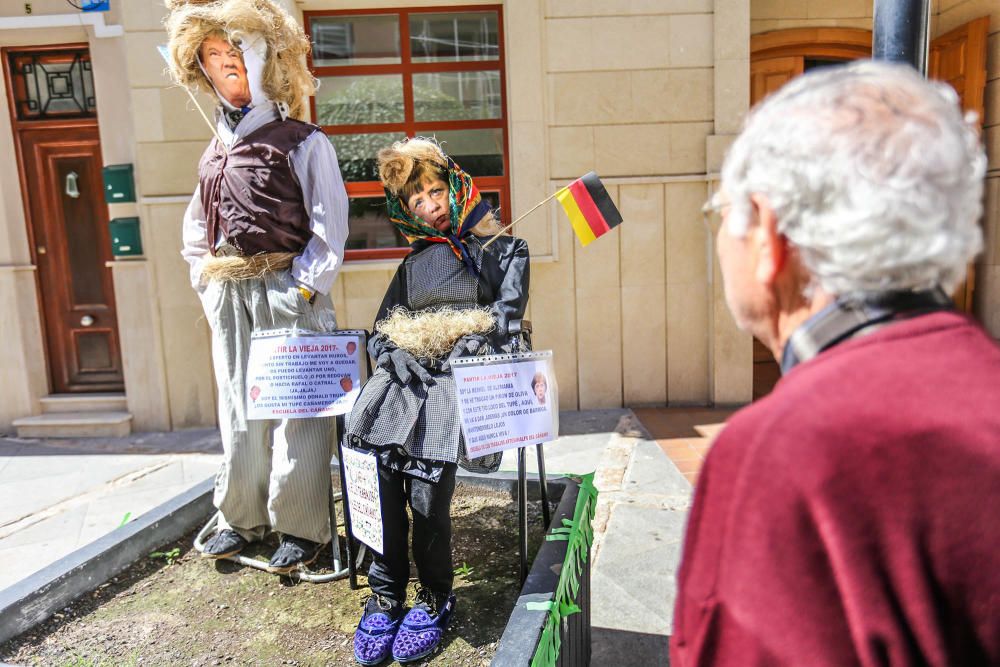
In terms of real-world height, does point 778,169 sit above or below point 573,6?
below

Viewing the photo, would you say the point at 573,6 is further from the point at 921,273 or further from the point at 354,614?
the point at 921,273

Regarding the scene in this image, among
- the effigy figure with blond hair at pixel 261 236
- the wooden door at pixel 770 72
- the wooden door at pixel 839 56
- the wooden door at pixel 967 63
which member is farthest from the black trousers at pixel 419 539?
the wooden door at pixel 967 63

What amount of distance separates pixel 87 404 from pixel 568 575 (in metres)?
4.52

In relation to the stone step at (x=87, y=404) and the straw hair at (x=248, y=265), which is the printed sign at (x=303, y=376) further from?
the stone step at (x=87, y=404)

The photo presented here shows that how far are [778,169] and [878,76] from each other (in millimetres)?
164

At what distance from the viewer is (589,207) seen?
2.34 metres

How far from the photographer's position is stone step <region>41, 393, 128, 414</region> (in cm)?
503

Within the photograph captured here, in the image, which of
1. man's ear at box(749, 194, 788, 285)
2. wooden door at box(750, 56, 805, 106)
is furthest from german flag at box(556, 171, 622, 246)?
wooden door at box(750, 56, 805, 106)

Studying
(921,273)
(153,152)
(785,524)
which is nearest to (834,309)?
(921,273)

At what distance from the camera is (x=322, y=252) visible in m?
2.43

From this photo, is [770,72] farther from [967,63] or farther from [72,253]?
[72,253]

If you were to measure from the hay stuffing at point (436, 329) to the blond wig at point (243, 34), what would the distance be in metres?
1.01

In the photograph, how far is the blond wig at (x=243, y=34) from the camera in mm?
2301

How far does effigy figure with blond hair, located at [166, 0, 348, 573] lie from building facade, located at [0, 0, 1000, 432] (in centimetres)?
225
